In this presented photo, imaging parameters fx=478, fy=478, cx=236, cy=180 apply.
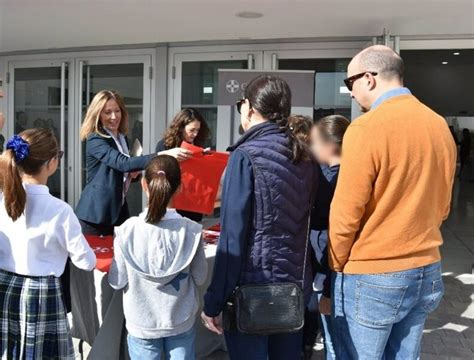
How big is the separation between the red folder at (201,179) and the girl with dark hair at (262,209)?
1.03 meters

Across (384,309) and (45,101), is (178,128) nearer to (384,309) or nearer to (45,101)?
(384,309)

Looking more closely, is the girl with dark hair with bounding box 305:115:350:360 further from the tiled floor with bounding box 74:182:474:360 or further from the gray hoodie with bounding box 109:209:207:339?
the tiled floor with bounding box 74:182:474:360

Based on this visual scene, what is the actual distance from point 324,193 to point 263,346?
72 cm

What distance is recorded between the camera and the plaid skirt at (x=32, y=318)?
219cm

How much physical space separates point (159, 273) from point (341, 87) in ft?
15.4

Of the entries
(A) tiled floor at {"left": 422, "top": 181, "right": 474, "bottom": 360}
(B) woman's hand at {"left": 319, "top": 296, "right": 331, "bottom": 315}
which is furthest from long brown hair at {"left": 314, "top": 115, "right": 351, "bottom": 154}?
(A) tiled floor at {"left": 422, "top": 181, "right": 474, "bottom": 360}

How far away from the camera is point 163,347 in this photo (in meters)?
2.34

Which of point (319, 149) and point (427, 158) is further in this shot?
point (319, 149)

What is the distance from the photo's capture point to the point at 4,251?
86.2 inches

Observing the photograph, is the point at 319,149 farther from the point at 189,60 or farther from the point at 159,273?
the point at 189,60

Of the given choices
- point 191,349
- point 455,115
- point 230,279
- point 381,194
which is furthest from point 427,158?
point 455,115

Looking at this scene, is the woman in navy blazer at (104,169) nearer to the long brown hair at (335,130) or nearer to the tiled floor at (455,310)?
the long brown hair at (335,130)

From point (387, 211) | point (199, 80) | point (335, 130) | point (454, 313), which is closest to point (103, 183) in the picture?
point (335, 130)

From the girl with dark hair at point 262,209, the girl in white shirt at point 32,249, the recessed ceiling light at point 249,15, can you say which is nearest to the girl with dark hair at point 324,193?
the girl with dark hair at point 262,209
